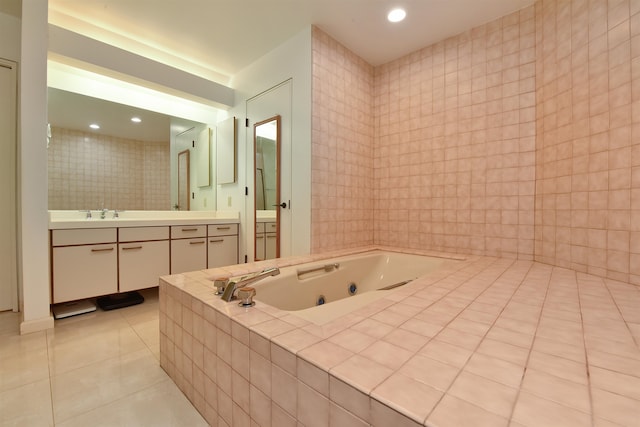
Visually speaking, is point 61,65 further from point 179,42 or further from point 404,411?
point 404,411

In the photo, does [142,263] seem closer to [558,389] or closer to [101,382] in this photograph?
[101,382]

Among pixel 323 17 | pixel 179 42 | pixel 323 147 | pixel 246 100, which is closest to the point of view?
pixel 323 17

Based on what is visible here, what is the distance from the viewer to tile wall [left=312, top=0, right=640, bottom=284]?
4.94 ft

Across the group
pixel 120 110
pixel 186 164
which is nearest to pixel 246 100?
pixel 186 164

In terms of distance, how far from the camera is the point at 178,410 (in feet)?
3.65

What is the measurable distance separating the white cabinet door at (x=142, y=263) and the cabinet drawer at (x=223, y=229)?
17.4 inches

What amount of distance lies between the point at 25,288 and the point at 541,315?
9.39 feet

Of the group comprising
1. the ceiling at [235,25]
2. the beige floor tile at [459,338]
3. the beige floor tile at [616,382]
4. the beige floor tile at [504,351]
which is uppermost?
the ceiling at [235,25]

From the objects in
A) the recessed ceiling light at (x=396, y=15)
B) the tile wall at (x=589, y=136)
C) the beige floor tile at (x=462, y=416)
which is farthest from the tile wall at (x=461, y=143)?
Answer: the beige floor tile at (x=462, y=416)

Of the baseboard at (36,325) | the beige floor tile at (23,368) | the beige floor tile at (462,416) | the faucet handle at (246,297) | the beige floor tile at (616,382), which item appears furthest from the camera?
the baseboard at (36,325)

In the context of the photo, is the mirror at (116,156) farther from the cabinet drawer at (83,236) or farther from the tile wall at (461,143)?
the tile wall at (461,143)

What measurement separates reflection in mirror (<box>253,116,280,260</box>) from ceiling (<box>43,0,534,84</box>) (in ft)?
2.55

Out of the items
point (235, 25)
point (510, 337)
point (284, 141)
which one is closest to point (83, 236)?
point (284, 141)

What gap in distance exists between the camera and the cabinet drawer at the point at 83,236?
189 cm
